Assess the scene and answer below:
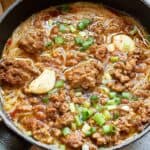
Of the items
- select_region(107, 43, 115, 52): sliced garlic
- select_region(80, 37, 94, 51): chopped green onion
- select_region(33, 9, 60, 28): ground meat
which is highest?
select_region(33, 9, 60, 28): ground meat

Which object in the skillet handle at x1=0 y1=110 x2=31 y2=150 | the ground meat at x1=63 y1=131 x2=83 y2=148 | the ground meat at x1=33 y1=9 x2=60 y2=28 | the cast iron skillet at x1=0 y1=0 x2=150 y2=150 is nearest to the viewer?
the ground meat at x1=63 y1=131 x2=83 y2=148

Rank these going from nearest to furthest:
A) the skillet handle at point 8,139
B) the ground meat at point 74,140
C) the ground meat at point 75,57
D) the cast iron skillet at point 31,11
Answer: the ground meat at point 74,140, the skillet handle at point 8,139, the ground meat at point 75,57, the cast iron skillet at point 31,11

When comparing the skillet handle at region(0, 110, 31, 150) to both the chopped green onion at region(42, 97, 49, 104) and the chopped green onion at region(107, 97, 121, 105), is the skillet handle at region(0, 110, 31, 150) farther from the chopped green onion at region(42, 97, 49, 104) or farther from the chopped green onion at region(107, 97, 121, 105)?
the chopped green onion at region(107, 97, 121, 105)

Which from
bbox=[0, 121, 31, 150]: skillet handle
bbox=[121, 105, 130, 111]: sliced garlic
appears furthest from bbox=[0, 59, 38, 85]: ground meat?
bbox=[121, 105, 130, 111]: sliced garlic

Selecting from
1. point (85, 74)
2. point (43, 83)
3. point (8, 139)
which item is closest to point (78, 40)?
point (85, 74)

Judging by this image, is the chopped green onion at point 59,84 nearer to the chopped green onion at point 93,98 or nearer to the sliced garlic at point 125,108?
the chopped green onion at point 93,98

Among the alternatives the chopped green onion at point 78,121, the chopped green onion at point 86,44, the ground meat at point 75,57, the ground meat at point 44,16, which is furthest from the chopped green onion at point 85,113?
the ground meat at point 44,16

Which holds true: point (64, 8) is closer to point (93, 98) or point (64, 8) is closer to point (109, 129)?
point (93, 98)

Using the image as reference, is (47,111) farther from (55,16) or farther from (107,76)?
(55,16)
